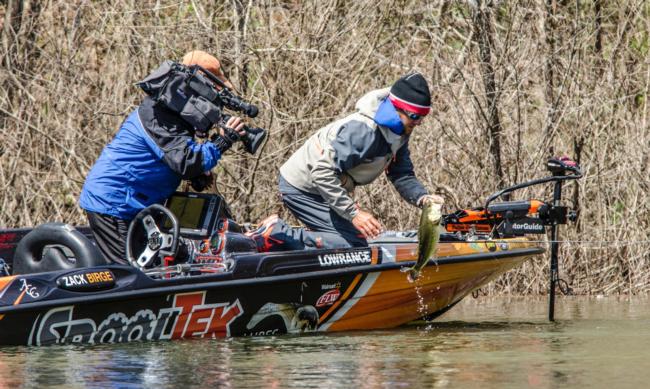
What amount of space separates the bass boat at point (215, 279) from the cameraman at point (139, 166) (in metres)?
0.18

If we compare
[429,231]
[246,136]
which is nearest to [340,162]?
[246,136]

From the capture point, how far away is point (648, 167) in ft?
38.4

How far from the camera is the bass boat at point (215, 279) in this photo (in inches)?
306

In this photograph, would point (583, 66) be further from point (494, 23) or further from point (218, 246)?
point (218, 246)

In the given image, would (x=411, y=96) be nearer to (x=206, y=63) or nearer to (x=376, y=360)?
(x=206, y=63)

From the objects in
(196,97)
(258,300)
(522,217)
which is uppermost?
(196,97)

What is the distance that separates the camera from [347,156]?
8.75 m

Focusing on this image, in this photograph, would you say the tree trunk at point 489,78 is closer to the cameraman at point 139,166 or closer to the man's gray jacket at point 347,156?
the man's gray jacket at point 347,156

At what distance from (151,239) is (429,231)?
6.00 ft

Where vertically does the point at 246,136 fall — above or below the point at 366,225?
above

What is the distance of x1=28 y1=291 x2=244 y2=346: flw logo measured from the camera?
776 cm

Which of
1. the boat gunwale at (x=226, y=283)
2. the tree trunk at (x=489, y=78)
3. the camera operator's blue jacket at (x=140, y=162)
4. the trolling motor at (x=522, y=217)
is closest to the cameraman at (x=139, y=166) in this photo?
the camera operator's blue jacket at (x=140, y=162)

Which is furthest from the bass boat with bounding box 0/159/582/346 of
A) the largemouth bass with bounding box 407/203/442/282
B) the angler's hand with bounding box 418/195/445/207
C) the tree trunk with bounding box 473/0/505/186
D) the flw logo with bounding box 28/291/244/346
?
the tree trunk with bounding box 473/0/505/186

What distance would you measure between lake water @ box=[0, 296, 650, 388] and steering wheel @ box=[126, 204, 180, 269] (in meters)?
0.60
